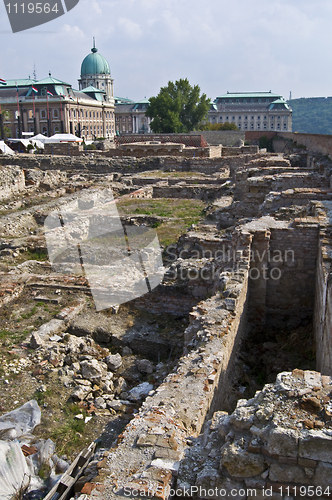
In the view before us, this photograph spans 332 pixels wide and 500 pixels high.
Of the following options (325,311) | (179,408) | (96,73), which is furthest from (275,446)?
(96,73)

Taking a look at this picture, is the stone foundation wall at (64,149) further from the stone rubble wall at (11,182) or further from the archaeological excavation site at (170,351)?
the archaeological excavation site at (170,351)

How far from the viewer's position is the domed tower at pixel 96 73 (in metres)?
95.5

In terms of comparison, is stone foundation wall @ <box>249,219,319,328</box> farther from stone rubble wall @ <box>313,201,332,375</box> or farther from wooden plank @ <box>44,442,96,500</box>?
wooden plank @ <box>44,442,96,500</box>

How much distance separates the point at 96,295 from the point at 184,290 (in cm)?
197

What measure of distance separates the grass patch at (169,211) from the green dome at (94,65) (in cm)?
8781

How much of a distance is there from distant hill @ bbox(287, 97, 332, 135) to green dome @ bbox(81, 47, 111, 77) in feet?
232

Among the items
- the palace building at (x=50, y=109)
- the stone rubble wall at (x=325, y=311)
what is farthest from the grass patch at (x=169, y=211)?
the palace building at (x=50, y=109)

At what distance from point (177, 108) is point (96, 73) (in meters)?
48.2

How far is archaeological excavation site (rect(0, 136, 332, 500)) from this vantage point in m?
2.97

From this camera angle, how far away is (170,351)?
748cm

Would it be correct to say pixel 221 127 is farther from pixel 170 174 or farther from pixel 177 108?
pixel 170 174

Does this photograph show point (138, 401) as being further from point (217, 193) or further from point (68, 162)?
point (68, 162)

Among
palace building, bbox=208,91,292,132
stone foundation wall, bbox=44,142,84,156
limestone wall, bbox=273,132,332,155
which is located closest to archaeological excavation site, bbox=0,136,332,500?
limestone wall, bbox=273,132,332,155

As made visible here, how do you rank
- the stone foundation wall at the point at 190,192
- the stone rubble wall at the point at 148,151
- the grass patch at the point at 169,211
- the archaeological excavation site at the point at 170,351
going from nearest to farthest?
the archaeological excavation site at the point at 170,351 → the grass patch at the point at 169,211 → the stone foundation wall at the point at 190,192 → the stone rubble wall at the point at 148,151
